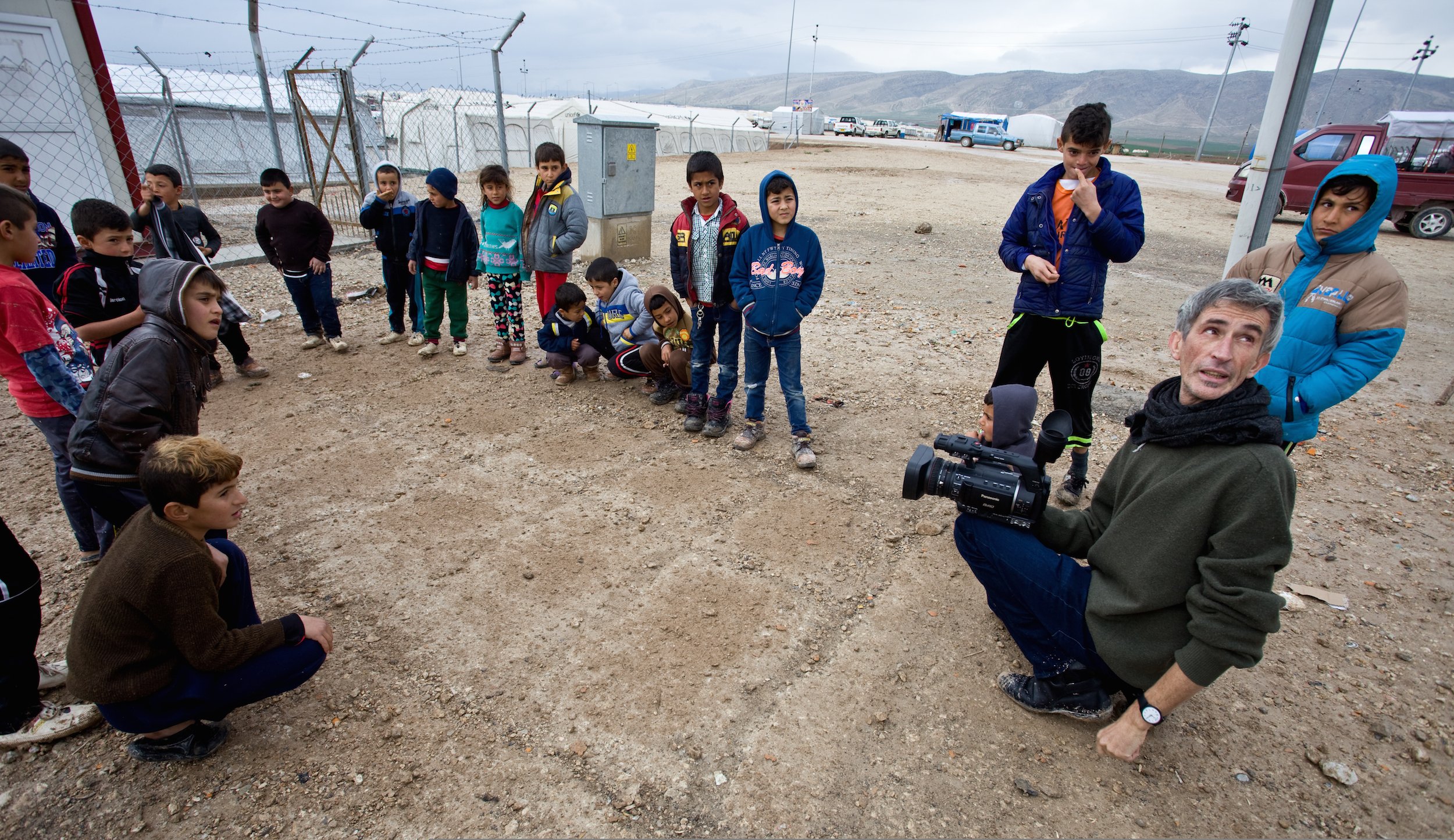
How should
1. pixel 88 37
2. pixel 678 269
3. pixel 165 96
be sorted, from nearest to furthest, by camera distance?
pixel 678 269 → pixel 88 37 → pixel 165 96

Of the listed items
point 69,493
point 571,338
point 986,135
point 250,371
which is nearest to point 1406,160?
point 571,338

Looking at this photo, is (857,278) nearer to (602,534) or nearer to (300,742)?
(602,534)

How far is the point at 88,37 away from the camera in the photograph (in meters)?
6.54

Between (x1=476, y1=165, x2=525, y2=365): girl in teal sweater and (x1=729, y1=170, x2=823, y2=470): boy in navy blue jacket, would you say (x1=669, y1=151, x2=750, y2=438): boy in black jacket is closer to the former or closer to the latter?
(x1=729, y1=170, x2=823, y2=470): boy in navy blue jacket

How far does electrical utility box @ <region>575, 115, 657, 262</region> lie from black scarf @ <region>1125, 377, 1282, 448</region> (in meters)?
7.19

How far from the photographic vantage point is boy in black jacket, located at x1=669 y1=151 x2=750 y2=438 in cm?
427

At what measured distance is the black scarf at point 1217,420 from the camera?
6.01 ft

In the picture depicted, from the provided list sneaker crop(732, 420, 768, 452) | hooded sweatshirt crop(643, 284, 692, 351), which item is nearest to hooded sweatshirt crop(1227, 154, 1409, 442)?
sneaker crop(732, 420, 768, 452)

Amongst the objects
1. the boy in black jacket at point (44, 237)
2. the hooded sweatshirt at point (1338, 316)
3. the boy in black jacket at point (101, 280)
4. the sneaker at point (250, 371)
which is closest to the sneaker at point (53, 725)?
the boy in black jacket at point (101, 280)

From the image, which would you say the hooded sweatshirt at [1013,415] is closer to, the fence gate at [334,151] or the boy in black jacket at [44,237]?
the boy in black jacket at [44,237]

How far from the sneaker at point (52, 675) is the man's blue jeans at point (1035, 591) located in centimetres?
334

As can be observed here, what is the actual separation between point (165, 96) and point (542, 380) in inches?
372

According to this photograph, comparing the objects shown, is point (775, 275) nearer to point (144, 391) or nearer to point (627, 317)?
point (627, 317)

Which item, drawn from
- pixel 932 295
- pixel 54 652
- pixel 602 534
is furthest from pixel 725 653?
pixel 932 295
